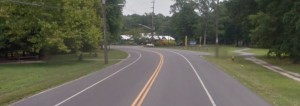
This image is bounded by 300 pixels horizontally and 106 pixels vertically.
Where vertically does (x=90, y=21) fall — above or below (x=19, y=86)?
above

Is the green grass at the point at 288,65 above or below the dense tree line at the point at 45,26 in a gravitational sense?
below

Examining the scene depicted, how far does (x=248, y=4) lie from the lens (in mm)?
74812

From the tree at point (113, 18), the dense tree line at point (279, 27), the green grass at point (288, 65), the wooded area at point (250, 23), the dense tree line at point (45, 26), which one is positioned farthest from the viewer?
the tree at point (113, 18)

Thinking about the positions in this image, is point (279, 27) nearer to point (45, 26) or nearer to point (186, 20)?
point (45, 26)

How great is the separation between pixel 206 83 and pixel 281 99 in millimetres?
7639

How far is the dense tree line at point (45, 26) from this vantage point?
51.4 metres

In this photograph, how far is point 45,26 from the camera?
167 feet

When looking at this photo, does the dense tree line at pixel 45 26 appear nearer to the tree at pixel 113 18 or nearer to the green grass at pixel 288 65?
the green grass at pixel 288 65

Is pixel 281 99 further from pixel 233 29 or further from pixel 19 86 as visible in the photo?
pixel 233 29

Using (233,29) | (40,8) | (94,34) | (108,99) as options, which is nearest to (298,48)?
(94,34)

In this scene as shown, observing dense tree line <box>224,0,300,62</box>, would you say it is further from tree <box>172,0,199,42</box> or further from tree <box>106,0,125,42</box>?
tree <box>172,0,199,42</box>

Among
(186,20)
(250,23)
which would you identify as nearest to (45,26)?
(250,23)

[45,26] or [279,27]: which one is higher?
[45,26]

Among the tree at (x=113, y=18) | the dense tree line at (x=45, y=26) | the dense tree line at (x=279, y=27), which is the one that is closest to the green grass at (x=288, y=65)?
the dense tree line at (x=279, y=27)
